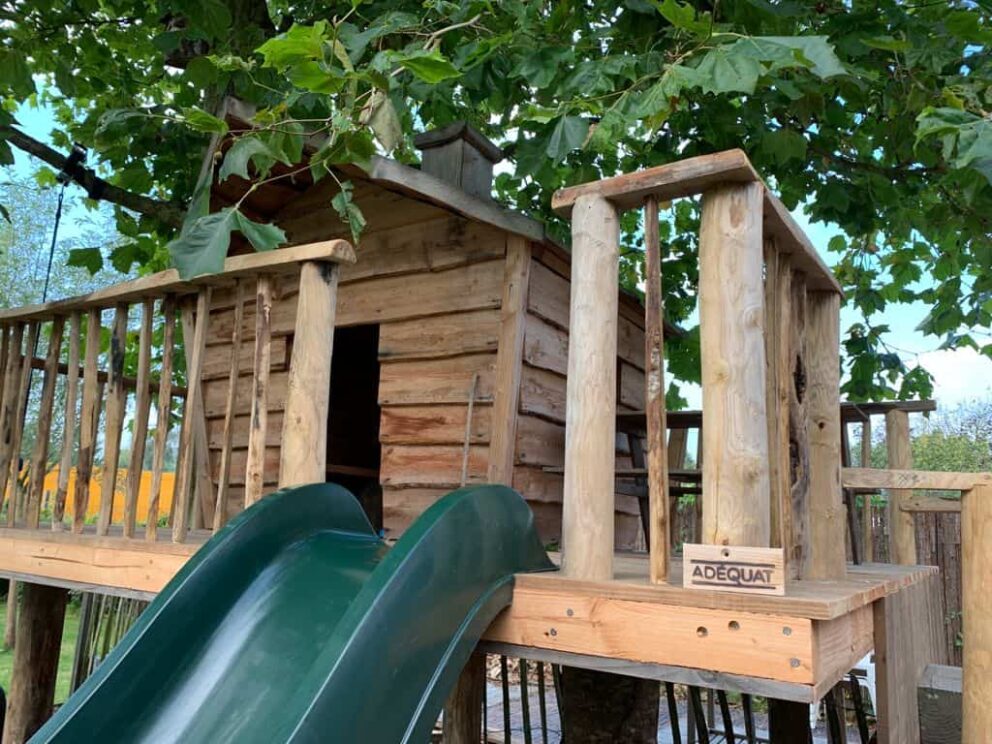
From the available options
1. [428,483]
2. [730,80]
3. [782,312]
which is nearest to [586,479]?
[782,312]

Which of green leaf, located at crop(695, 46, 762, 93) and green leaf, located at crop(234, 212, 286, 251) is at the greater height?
green leaf, located at crop(695, 46, 762, 93)

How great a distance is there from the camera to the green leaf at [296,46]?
2.00 metres

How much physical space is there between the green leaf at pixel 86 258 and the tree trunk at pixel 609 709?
3.47 metres

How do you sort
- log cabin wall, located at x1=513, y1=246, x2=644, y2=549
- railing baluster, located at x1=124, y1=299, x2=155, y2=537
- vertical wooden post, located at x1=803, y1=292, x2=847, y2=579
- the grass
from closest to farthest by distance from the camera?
vertical wooden post, located at x1=803, y1=292, x2=847, y2=579
railing baluster, located at x1=124, y1=299, x2=155, y2=537
log cabin wall, located at x1=513, y1=246, x2=644, y2=549
the grass

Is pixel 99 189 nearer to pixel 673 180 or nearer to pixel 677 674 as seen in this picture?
pixel 673 180

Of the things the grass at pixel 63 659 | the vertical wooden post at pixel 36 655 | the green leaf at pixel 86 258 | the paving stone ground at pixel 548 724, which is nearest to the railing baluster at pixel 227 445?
the vertical wooden post at pixel 36 655

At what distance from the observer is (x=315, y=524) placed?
7.91ft

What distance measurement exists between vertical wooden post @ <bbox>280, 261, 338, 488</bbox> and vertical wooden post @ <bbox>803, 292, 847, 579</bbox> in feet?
4.97

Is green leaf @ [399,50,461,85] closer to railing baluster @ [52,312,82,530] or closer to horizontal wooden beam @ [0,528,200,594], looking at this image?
horizontal wooden beam @ [0,528,200,594]

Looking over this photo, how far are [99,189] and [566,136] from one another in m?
3.26

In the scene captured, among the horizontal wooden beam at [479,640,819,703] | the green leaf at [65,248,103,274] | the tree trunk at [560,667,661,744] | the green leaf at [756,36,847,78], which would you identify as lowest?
the tree trunk at [560,667,661,744]

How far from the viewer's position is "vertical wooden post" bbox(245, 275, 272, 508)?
2590 mm

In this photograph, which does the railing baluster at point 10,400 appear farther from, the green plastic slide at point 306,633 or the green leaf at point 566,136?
the green leaf at point 566,136

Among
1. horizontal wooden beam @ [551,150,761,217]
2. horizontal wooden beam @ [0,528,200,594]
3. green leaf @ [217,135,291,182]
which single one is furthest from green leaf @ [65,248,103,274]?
horizontal wooden beam @ [551,150,761,217]
